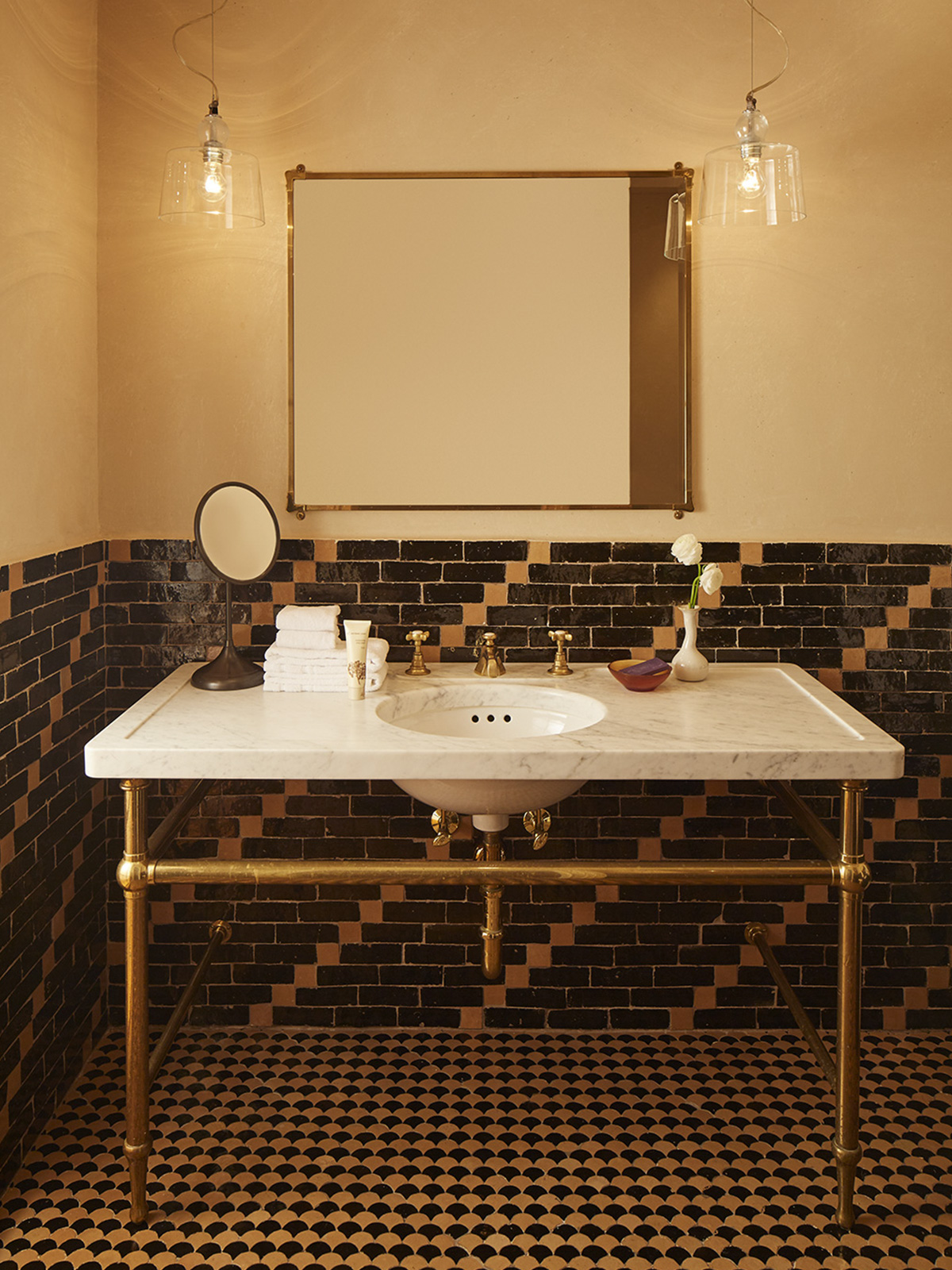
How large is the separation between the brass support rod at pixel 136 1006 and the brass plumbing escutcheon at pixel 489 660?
0.88m

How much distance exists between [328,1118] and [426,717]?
→ 95 cm

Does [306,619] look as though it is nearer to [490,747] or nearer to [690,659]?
[490,747]

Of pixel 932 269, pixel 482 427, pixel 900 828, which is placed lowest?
pixel 900 828

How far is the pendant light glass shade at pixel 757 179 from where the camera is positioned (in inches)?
93.1

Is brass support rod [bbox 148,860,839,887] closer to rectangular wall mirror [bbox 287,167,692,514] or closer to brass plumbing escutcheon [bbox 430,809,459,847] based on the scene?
brass plumbing escutcheon [bbox 430,809,459,847]

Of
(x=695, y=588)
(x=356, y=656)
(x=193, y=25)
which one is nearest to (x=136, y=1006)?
(x=356, y=656)

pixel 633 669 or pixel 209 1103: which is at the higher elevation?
pixel 633 669

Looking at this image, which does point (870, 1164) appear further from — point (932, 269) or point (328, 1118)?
point (932, 269)

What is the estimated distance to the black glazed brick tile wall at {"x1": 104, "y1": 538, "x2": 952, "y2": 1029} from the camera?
2.87 m

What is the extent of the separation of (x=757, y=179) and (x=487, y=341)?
2.47ft

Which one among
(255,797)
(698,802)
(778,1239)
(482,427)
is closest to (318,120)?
(482,427)

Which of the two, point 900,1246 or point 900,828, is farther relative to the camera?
point 900,828

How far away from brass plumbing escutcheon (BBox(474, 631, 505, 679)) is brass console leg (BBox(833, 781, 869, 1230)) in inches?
34.2

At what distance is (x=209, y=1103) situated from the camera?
2604mm
